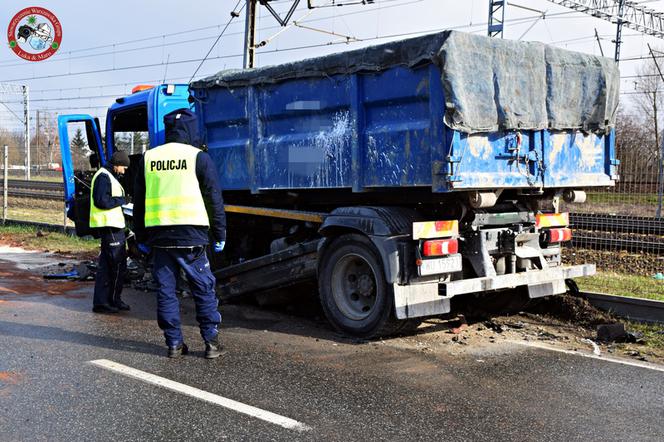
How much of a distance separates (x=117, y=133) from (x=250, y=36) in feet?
23.0

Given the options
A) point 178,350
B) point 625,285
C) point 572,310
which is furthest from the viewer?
point 625,285

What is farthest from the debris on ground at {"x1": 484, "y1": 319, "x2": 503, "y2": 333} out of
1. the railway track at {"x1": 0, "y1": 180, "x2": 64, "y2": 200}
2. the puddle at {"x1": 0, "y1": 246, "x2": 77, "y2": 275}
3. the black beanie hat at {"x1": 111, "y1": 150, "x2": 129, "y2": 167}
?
the railway track at {"x1": 0, "y1": 180, "x2": 64, "y2": 200}

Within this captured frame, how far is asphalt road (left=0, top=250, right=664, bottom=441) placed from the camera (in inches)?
163

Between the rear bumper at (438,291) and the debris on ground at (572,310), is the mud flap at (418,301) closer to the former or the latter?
the rear bumper at (438,291)

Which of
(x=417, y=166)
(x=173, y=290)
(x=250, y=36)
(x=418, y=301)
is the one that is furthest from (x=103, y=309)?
(x=250, y=36)

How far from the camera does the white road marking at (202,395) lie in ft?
13.8

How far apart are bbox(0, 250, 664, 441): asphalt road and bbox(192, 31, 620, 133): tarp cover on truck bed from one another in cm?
197

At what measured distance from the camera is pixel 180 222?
18.4 feet

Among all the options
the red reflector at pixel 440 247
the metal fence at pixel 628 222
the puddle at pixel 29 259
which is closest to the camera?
the red reflector at pixel 440 247

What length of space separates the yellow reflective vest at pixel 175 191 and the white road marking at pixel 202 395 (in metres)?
1.13

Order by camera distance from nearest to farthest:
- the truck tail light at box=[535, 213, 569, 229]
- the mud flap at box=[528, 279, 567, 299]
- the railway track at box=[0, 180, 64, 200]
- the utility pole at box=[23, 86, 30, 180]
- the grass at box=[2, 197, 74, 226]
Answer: the mud flap at box=[528, 279, 567, 299] → the truck tail light at box=[535, 213, 569, 229] → the grass at box=[2, 197, 74, 226] → the railway track at box=[0, 180, 64, 200] → the utility pole at box=[23, 86, 30, 180]

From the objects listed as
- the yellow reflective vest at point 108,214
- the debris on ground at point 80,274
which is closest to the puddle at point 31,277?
the debris on ground at point 80,274

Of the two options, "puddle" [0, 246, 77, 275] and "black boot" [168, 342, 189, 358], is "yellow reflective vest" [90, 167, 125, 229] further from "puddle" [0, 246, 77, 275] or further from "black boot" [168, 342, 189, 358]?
"puddle" [0, 246, 77, 275]

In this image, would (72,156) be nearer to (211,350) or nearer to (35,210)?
(211,350)
